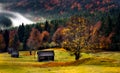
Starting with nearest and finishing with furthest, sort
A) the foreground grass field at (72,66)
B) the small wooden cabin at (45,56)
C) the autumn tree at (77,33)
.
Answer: the foreground grass field at (72,66) → the autumn tree at (77,33) → the small wooden cabin at (45,56)

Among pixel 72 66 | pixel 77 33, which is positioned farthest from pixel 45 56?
pixel 72 66

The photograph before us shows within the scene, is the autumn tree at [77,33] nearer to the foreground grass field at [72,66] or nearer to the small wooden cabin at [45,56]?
the foreground grass field at [72,66]

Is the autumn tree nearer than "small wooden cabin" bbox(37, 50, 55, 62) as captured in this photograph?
Yes

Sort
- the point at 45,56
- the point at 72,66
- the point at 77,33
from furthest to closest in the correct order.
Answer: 1. the point at 45,56
2. the point at 77,33
3. the point at 72,66

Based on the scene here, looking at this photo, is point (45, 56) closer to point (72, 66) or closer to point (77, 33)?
point (77, 33)

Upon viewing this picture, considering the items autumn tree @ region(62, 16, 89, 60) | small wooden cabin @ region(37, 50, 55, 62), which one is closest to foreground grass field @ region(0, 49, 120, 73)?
autumn tree @ region(62, 16, 89, 60)

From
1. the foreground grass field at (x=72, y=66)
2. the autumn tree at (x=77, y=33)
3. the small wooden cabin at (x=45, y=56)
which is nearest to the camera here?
the foreground grass field at (x=72, y=66)

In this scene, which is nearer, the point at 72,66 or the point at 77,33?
the point at 72,66

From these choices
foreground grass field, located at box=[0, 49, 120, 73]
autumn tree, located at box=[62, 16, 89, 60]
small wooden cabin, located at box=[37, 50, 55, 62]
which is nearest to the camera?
foreground grass field, located at box=[0, 49, 120, 73]

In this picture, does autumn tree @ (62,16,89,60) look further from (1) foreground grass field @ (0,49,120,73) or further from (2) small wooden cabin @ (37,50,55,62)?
(2) small wooden cabin @ (37,50,55,62)

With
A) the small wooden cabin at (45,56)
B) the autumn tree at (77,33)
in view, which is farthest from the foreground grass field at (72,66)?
the small wooden cabin at (45,56)

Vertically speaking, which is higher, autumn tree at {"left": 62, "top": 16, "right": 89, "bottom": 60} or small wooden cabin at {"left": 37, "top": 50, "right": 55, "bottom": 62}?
autumn tree at {"left": 62, "top": 16, "right": 89, "bottom": 60}

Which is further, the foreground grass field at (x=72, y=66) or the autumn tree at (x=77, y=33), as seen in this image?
the autumn tree at (x=77, y=33)

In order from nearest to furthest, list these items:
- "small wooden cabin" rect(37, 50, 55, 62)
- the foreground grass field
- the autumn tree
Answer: the foreground grass field < the autumn tree < "small wooden cabin" rect(37, 50, 55, 62)
